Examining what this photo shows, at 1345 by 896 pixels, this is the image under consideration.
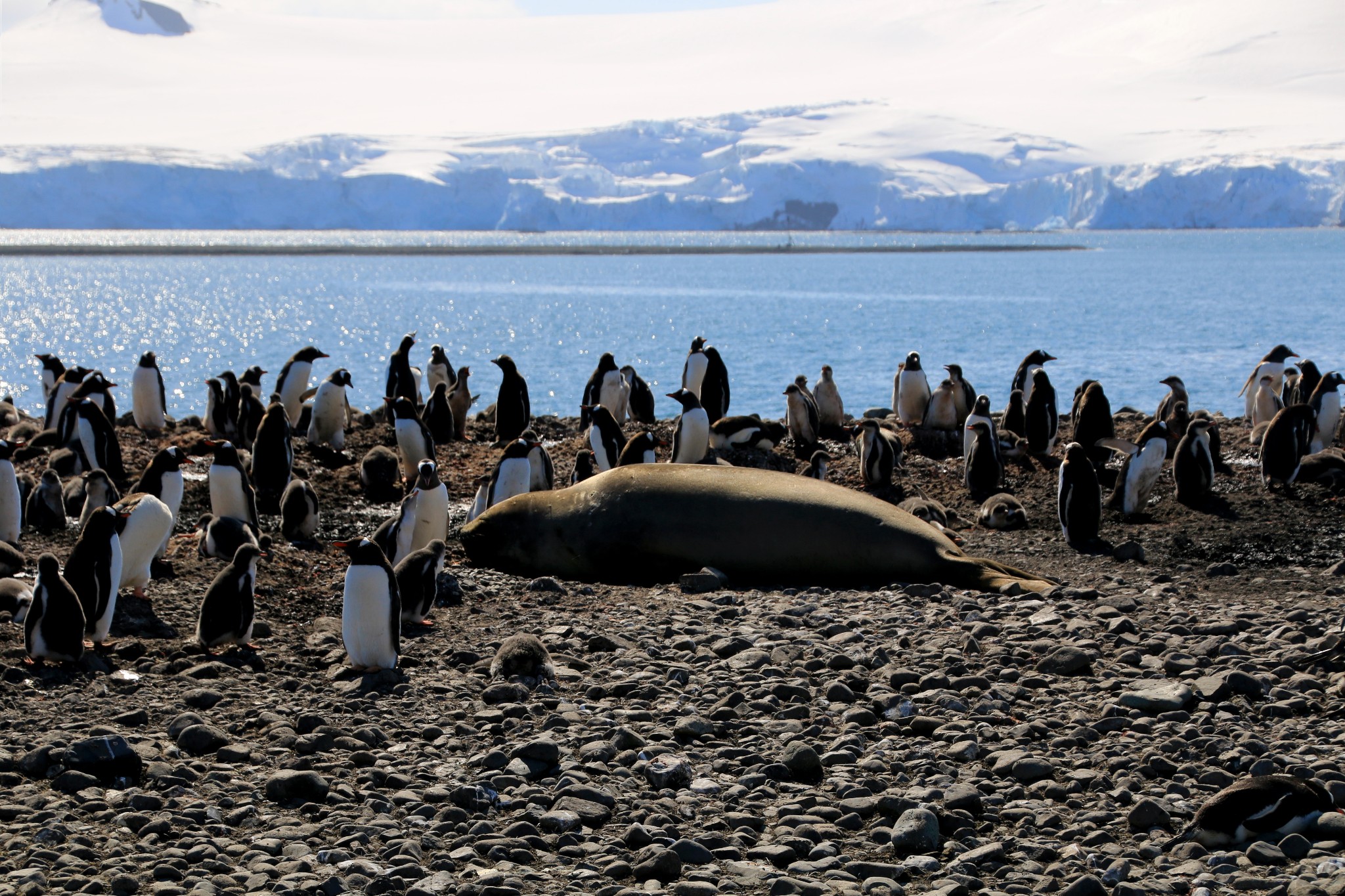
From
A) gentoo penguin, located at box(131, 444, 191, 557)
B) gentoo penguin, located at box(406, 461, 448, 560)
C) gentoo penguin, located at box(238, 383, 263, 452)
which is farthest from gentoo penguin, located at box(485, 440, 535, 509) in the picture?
gentoo penguin, located at box(238, 383, 263, 452)

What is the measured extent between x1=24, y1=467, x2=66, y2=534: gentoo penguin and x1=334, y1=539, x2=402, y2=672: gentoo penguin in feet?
16.8

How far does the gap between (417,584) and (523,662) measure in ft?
4.67

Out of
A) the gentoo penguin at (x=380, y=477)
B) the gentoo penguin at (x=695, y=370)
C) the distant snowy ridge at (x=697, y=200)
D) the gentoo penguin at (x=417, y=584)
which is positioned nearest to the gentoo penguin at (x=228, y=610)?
the gentoo penguin at (x=417, y=584)

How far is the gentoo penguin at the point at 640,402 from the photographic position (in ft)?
55.1

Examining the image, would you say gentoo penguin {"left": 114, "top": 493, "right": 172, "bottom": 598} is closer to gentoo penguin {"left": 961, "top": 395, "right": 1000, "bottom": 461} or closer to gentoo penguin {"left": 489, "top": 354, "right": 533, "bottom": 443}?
gentoo penguin {"left": 489, "top": 354, "right": 533, "bottom": 443}

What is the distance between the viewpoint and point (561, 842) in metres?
4.63

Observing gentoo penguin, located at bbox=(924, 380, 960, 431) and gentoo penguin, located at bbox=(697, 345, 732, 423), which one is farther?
gentoo penguin, located at bbox=(697, 345, 732, 423)

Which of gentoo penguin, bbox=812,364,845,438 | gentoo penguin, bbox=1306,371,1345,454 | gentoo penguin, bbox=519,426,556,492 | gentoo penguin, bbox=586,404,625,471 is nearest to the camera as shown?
gentoo penguin, bbox=519,426,556,492

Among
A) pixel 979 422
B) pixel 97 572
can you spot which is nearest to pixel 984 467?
pixel 979 422

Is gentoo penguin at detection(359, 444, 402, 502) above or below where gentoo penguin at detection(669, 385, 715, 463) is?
below

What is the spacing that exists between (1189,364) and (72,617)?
3407cm

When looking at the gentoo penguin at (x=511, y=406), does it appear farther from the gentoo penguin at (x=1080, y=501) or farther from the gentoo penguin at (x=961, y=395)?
the gentoo penguin at (x=1080, y=501)

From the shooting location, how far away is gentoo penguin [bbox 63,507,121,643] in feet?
22.7

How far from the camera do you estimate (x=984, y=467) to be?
12.3 m
